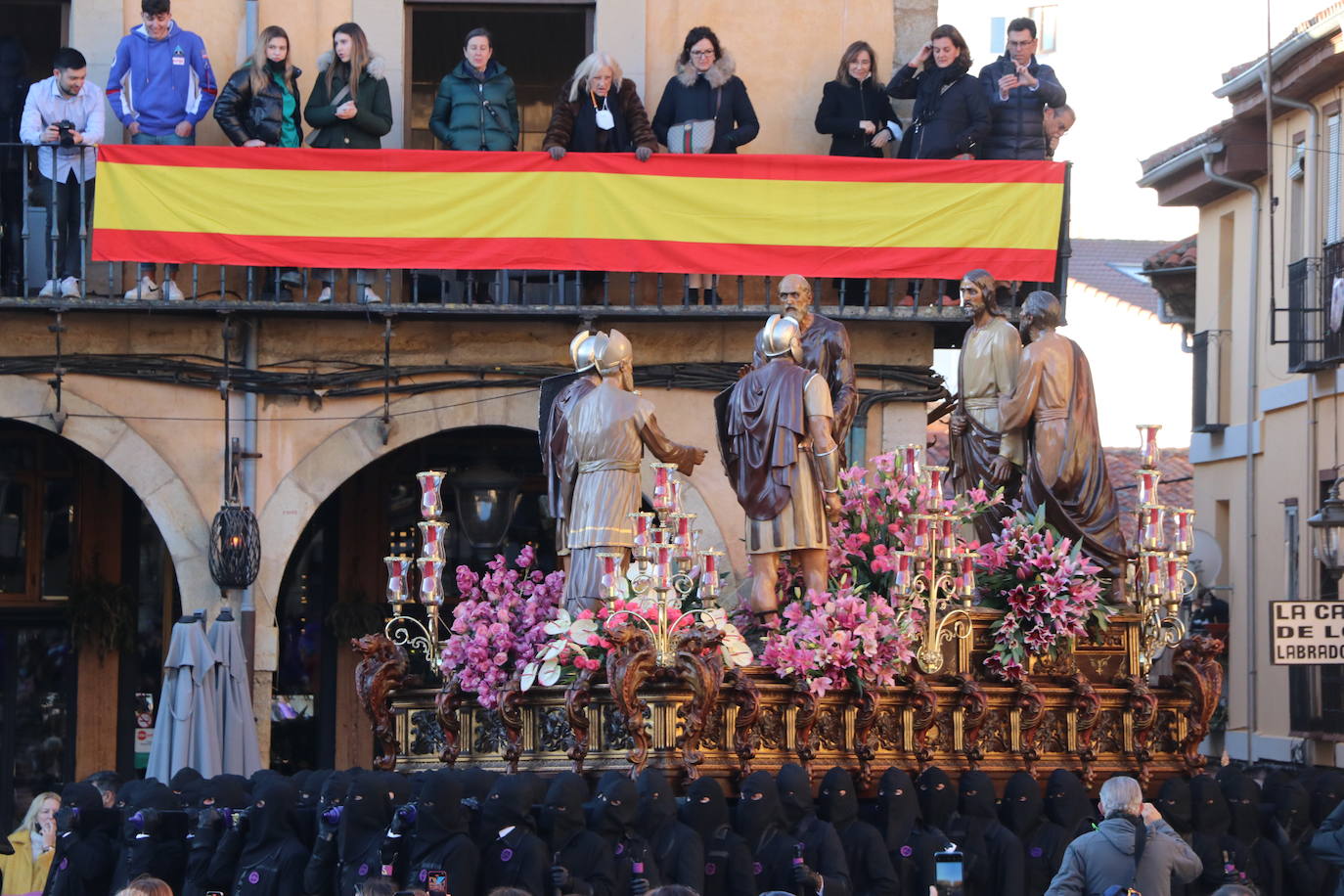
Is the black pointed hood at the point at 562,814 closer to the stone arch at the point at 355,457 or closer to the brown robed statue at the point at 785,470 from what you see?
the brown robed statue at the point at 785,470

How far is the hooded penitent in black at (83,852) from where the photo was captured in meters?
13.3

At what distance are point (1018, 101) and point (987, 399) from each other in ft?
15.4

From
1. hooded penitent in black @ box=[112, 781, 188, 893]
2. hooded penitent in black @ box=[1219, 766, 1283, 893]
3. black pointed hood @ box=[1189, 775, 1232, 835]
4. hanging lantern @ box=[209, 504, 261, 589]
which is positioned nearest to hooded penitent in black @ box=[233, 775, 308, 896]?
hooded penitent in black @ box=[112, 781, 188, 893]

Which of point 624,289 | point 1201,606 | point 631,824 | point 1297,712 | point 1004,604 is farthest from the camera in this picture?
point 1201,606

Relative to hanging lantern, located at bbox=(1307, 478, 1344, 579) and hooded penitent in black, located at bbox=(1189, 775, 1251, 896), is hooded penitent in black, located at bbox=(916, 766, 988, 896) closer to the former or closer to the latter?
hooded penitent in black, located at bbox=(1189, 775, 1251, 896)

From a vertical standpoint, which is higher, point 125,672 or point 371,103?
point 371,103

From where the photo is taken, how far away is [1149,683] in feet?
50.0

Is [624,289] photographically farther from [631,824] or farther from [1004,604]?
[631,824]

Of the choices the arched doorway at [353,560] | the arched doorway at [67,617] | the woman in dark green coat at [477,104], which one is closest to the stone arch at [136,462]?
the arched doorway at [67,617]

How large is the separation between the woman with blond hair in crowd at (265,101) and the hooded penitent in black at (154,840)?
6.22 meters

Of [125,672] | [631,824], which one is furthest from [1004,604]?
[125,672]

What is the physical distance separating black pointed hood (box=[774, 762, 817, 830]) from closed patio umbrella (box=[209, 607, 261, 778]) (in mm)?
4753

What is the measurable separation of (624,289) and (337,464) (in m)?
2.56

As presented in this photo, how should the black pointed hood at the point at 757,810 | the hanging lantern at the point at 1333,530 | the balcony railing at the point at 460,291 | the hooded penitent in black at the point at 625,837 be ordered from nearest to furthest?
the hooded penitent in black at the point at 625,837 < the black pointed hood at the point at 757,810 < the hanging lantern at the point at 1333,530 < the balcony railing at the point at 460,291
